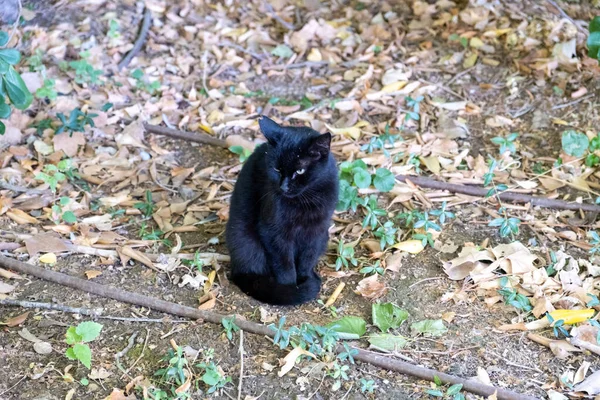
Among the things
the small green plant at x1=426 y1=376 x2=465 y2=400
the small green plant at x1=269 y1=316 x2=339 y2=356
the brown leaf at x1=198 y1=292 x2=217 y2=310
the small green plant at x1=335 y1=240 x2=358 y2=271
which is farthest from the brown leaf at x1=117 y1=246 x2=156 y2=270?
the small green plant at x1=426 y1=376 x2=465 y2=400

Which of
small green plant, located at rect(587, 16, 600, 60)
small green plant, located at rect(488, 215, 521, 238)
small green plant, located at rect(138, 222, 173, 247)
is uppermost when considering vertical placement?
small green plant, located at rect(587, 16, 600, 60)

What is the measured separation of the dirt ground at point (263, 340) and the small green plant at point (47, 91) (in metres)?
1.21

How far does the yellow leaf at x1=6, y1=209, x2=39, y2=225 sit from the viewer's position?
3891mm

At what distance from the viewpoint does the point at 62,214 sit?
3.93 m

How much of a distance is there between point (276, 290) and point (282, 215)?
1.25 ft

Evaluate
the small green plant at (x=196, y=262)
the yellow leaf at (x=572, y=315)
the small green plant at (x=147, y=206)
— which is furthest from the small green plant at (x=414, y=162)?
the small green plant at (x=147, y=206)

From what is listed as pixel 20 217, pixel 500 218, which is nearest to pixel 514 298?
pixel 500 218

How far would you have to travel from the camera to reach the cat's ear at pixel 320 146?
3.04 meters

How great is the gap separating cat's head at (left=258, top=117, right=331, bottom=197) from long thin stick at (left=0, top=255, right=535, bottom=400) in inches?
26.7

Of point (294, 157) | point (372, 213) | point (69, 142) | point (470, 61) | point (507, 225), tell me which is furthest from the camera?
point (470, 61)

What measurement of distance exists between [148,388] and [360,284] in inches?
47.0

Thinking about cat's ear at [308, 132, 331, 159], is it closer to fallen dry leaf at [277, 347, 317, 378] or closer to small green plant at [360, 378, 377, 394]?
fallen dry leaf at [277, 347, 317, 378]

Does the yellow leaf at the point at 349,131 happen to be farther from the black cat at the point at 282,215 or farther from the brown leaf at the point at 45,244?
the brown leaf at the point at 45,244

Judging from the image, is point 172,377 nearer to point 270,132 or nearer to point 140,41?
point 270,132
